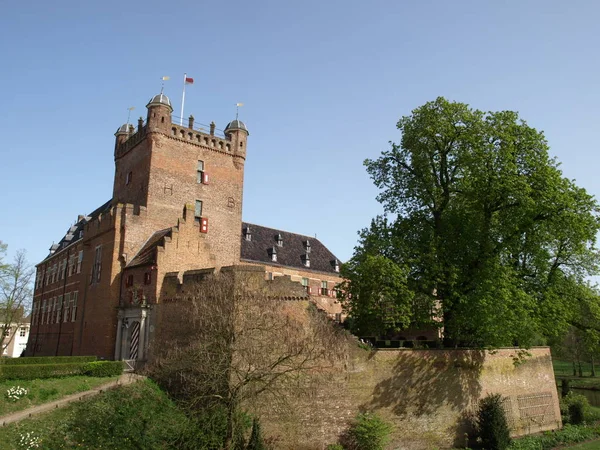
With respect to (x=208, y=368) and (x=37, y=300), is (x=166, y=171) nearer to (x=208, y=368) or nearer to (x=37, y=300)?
(x=208, y=368)

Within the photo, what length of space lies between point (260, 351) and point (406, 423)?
902 cm

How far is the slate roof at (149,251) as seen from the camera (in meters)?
26.4

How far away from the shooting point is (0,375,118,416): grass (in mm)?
18975

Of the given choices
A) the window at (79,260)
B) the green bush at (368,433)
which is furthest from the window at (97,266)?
the green bush at (368,433)

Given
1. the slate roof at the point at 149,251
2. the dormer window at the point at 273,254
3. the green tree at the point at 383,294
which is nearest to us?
the green tree at the point at 383,294

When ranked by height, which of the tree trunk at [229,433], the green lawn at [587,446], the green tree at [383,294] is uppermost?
the green tree at [383,294]

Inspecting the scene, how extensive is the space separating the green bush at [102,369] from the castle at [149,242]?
2.26m

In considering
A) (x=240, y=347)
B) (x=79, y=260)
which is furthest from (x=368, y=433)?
(x=79, y=260)

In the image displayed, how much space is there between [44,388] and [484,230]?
70.0 ft

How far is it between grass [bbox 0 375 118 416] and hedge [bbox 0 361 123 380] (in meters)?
0.23

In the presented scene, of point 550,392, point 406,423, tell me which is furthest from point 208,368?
point 550,392

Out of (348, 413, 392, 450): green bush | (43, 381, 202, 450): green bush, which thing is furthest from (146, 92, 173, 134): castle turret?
(348, 413, 392, 450): green bush

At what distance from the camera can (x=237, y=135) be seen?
35469 millimetres

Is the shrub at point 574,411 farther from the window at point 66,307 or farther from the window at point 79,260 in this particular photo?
the window at point 66,307
